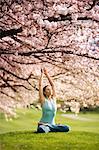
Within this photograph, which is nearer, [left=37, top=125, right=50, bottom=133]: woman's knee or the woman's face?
the woman's face

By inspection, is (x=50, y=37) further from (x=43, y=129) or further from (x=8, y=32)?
(x=43, y=129)

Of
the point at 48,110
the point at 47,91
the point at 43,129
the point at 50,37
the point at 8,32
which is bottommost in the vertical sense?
the point at 43,129

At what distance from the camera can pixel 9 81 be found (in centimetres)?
1221

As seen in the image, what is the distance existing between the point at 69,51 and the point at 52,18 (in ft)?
2.93

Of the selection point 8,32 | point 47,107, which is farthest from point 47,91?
point 8,32

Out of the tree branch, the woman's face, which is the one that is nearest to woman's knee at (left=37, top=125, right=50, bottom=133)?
the woman's face

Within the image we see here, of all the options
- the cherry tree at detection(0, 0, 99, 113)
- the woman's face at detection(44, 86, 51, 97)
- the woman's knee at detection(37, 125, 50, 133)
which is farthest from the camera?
the woman's knee at detection(37, 125, 50, 133)

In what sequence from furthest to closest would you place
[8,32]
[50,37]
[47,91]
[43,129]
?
[43,129] < [47,91] < [50,37] < [8,32]

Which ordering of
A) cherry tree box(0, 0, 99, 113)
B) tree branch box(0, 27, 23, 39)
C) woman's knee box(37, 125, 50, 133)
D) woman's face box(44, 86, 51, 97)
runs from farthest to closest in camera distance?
1. woman's knee box(37, 125, 50, 133)
2. woman's face box(44, 86, 51, 97)
3. tree branch box(0, 27, 23, 39)
4. cherry tree box(0, 0, 99, 113)

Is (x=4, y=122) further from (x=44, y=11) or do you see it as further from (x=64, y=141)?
(x=44, y=11)

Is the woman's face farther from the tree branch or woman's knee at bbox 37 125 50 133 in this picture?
the tree branch

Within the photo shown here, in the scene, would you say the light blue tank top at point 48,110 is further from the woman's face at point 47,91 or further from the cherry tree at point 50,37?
the cherry tree at point 50,37

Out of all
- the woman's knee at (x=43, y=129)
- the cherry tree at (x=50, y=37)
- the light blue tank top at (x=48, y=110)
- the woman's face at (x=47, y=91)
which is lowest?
the woman's knee at (x=43, y=129)

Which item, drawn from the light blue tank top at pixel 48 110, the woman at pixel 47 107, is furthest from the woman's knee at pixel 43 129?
the light blue tank top at pixel 48 110
